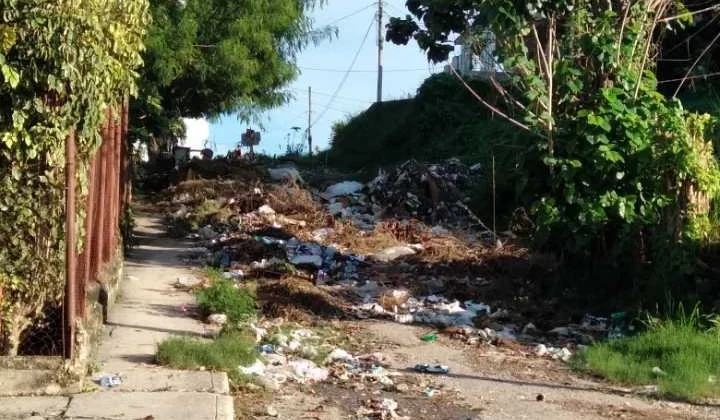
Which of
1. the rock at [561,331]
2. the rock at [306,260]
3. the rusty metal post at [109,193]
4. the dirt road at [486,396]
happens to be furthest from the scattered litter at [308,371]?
the rock at [306,260]

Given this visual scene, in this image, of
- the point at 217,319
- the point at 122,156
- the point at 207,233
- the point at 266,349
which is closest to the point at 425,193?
the point at 207,233

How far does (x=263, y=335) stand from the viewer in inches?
408

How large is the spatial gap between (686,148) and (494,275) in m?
3.57

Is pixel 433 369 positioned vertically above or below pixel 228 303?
below

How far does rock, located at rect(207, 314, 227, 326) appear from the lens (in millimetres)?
10855

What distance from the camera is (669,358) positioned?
9633 millimetres

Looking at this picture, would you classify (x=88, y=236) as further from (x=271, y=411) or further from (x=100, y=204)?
(x=271, y=411)

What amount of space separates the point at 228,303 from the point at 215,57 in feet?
45.2

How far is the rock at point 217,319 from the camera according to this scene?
35.6ft

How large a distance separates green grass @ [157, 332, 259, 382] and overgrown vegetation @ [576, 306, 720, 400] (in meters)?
3.33

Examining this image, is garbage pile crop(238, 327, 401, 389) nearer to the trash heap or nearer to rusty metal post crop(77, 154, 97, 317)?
rusty metal post crop(77, 154, 97, 317)

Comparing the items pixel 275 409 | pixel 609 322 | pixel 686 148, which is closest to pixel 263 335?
pixel 275 409

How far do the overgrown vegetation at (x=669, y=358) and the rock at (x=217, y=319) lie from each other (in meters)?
3.75

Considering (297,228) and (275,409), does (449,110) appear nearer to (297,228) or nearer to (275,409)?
(297,228)
